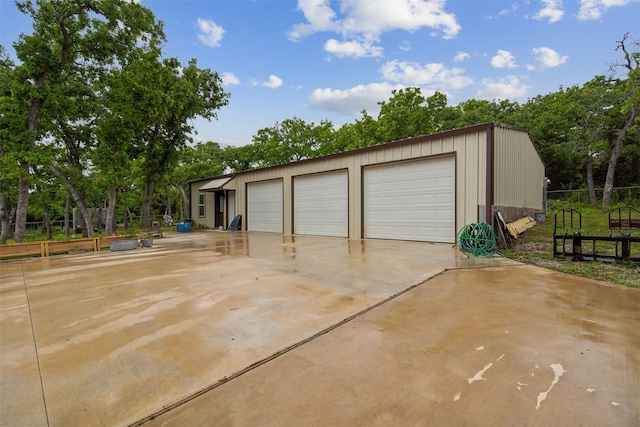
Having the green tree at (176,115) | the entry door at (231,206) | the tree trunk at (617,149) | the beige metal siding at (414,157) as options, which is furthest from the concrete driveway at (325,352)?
the tree trunk at (617,149)

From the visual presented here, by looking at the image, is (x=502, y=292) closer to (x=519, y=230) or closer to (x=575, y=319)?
(x=575, y=319)

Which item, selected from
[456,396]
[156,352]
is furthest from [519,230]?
[156,352]

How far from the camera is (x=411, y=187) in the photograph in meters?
10.6

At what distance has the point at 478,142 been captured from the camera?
8.73 meters

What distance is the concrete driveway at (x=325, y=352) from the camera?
1925mm

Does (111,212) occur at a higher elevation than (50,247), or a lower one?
higher

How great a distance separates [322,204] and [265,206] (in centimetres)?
445

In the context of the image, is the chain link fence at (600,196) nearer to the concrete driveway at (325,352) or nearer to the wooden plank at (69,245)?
the concrete driveway at (325,352)

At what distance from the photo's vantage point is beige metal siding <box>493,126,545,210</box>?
8805 millimetres

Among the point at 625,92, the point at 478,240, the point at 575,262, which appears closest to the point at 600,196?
the point at 625,92

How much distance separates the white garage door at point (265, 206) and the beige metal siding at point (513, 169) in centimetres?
1022

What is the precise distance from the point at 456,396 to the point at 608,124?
24004 millimetres

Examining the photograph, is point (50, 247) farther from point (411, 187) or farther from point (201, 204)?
point (201, 204)

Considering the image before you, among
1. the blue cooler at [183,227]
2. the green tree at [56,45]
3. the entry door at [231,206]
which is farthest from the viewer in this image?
the entry door at [231,206]
